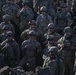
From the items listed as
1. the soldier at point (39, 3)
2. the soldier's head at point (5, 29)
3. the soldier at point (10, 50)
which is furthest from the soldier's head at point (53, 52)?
the soldier at point (39, 3)

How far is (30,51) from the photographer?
54.6ft

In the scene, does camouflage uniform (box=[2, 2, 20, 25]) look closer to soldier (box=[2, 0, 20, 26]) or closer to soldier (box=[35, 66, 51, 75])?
soldier (box=[2, 0, 20, 26])

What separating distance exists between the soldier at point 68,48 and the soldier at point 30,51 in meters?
1.00

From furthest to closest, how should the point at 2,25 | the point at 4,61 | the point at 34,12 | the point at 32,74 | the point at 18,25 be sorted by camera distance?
the point at 34,12 → the point at 18,25 → the point at 2,25 → the point at 4,61 → the point at 32,74

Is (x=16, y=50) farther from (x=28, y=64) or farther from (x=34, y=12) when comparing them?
(x=34, y=12)

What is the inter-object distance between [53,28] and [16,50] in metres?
1.92

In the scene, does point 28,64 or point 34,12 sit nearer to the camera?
point 28,64

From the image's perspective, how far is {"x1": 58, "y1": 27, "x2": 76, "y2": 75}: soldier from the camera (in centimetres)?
1647

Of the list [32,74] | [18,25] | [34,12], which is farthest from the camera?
[34,12]

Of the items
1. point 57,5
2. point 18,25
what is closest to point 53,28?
point 18,25

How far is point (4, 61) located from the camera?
1653 centimetres

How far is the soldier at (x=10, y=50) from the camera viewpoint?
54.4 ft

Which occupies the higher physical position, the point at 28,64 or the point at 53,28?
the point at 53,28

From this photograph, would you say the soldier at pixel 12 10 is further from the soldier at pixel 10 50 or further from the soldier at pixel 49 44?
the soldier at pixel 49 44
